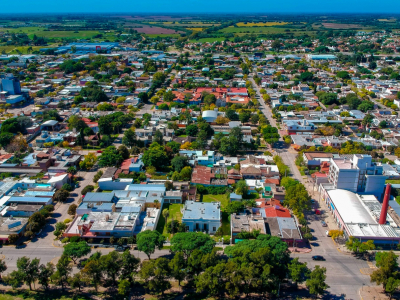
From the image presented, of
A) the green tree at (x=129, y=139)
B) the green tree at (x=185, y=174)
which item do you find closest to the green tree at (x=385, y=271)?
the green tree at (x=185, y=174)

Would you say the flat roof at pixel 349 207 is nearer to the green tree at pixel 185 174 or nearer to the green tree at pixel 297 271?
the green tree at pixel 297 271

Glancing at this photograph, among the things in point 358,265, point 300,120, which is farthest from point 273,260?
point 300,120

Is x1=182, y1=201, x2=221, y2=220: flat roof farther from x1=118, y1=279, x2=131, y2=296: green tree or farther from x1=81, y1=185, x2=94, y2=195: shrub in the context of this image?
x1=81, y1=185, x2=94, y2=195: shrub

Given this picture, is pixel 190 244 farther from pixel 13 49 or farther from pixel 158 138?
pixel 13 49

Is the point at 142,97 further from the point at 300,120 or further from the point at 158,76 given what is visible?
the point at 300,120

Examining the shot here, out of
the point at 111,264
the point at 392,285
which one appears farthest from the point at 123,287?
the point at 392,285
